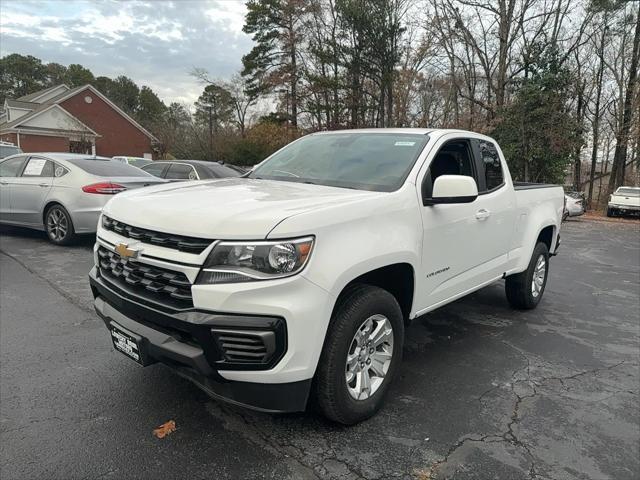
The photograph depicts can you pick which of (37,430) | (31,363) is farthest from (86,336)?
(37,430)

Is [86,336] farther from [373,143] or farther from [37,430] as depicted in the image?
[373,143]

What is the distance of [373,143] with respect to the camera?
12.5ft

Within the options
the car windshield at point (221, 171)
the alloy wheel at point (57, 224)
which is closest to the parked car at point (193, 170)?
the car windshield at point (221, 171)

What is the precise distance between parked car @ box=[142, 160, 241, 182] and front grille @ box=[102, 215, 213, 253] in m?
7.58

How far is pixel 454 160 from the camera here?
4191 mm

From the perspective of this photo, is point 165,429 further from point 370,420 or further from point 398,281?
point 398,281

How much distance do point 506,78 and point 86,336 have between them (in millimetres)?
25668

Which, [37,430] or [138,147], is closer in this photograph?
[37,430]

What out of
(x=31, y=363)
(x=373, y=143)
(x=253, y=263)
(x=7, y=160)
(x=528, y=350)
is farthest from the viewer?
(x=7, y=160)

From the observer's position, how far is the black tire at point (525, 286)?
5191mm

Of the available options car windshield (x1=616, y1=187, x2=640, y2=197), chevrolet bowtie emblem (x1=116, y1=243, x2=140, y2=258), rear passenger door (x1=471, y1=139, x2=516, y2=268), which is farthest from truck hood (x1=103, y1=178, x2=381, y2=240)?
car windshield (x1=616, y1=187, x2=640, y2=197)

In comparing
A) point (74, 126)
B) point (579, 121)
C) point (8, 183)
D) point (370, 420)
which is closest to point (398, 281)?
point (370, 420)

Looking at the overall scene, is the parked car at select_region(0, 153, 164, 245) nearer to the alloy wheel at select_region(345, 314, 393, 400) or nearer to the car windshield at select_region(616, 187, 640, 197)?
the alloy wheel at select_region(345, 314, 393, 400)

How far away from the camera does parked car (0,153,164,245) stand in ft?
23.3
